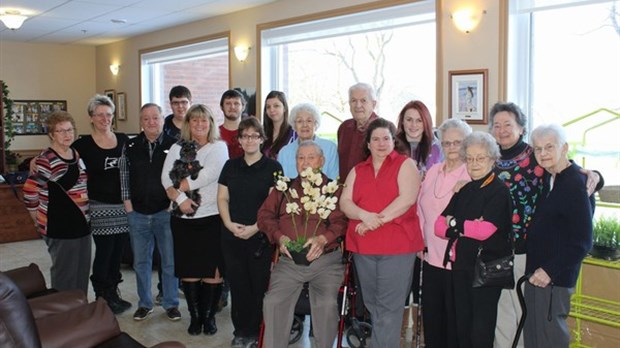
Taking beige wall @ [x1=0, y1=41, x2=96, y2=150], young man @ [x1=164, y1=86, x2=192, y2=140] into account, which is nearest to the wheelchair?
young man @ [x1=164, y1=86, x2=192, y2=140]

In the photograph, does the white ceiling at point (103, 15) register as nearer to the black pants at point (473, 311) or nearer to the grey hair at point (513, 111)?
the grey hair at point (513, 111)

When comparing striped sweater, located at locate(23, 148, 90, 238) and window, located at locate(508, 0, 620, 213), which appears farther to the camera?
window, located at locate(508, 0, 620, 213)

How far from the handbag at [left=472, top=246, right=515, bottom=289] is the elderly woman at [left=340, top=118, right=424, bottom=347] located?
428 mm

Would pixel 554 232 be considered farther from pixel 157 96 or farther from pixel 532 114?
pixel 157 96

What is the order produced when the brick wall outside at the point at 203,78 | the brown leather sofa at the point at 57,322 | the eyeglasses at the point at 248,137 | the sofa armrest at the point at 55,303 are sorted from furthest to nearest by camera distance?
the brick wall outside at the point at 203,78 → the eyeglasses at the point at 248,137 → the sofa armrest at the point at 55,303 → the brown leather sofa at the point at 57,322

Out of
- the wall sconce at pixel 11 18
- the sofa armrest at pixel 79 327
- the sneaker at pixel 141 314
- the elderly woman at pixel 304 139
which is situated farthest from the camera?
the wall sconce at pixel 11 18

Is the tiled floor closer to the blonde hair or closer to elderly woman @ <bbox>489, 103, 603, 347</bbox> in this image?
elderly woman @ <bbox>489, 103, 603, 347</bbox>

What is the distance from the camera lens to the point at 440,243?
9.43 feet

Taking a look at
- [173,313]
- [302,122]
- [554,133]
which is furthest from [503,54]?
[173,313]

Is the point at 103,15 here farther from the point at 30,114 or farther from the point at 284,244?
the point at 284,244

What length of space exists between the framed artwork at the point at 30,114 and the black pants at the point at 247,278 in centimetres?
781

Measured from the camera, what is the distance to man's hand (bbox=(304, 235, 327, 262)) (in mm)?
3094

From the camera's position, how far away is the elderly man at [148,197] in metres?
3.95

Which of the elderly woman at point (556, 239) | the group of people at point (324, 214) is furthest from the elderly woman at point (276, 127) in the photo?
the elderly woman at point (556, 239)
